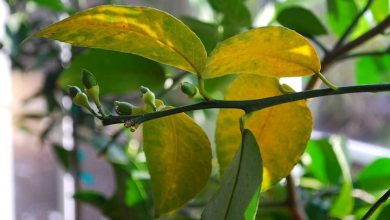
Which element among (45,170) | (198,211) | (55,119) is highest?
(198,211)

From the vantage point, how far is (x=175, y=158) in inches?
11.6

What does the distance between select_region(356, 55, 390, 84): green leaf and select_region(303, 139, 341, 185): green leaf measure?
7 centimetres

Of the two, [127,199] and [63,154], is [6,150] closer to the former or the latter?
[63,154]

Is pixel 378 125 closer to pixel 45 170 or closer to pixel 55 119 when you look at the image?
pixel 55 119

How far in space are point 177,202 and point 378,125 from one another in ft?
2.11

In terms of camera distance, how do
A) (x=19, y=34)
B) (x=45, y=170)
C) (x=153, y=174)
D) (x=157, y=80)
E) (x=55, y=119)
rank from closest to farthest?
(x=153, y=174)
(x=157, y=80)
(x=19, y=34)
(x=55, y=119)
(x=45, y=170)

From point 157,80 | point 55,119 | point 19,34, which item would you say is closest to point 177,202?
point 157,80

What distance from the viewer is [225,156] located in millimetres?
318

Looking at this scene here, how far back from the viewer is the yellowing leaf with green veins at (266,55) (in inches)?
9.6

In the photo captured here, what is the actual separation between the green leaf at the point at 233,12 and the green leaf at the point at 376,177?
15 centimetres

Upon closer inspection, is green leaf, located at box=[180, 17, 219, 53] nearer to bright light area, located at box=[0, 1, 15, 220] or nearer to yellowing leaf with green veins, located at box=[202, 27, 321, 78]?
yellowing leaf with green veins, located at box=[202, 27, 321, 78]

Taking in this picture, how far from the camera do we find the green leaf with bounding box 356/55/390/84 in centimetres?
50

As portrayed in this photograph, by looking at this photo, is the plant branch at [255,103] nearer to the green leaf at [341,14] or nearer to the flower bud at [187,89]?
the flower bud at [187,89]

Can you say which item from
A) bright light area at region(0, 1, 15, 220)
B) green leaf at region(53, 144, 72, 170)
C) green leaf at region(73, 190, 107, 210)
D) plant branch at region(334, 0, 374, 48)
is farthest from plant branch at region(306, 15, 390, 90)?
bright light area at region(0, 1, 15, 220)
